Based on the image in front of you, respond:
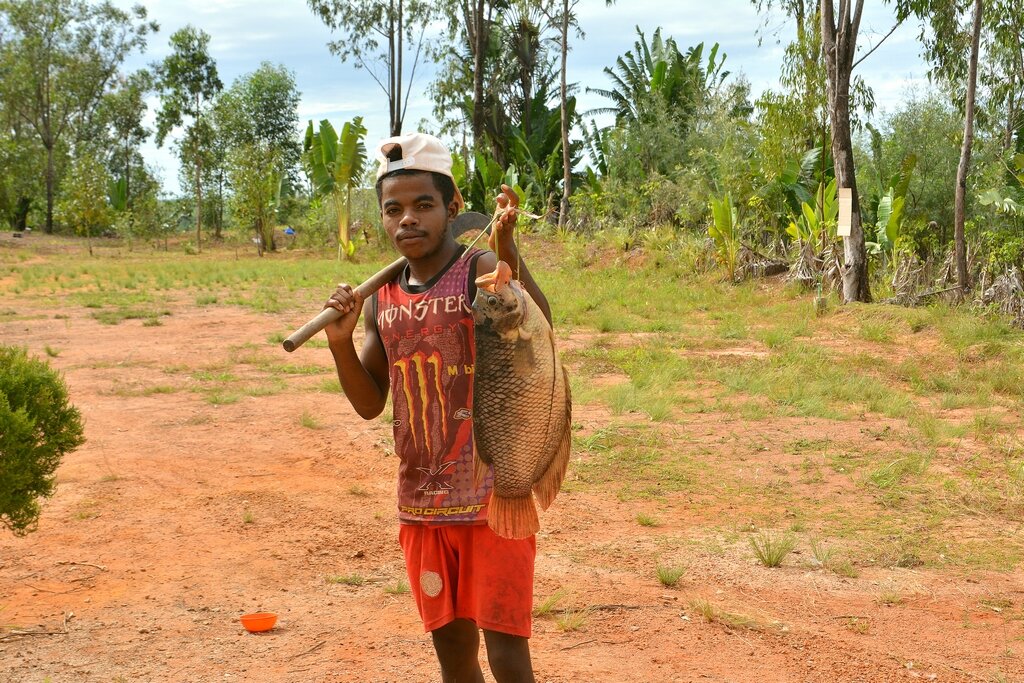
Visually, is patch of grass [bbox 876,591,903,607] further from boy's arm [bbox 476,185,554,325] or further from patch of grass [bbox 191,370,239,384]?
patch of grass [bbox 191,370,239,384]

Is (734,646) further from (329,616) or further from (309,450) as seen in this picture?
(309,450)

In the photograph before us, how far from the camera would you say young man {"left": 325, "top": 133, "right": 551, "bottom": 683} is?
2043 millimetres

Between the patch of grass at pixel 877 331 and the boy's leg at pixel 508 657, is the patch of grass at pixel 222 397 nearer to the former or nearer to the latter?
the boy's leg at pixel 508 657

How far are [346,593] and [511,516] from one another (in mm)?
2598

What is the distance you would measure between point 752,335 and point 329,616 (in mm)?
7658

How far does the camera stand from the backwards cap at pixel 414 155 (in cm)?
206

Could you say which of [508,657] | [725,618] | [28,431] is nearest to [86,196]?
[28,431]

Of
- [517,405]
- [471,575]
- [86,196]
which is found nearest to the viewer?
[517,405]

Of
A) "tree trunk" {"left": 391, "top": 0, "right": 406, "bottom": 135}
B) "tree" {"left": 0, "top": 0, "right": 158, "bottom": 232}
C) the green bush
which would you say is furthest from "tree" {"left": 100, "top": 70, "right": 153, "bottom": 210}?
the green bush

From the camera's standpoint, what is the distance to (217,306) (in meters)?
14.4

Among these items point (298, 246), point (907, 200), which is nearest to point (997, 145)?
point (907, 200)

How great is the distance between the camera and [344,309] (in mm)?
1986

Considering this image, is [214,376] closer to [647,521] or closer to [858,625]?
[647,521]

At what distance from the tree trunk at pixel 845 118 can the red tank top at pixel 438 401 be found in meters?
10.9
